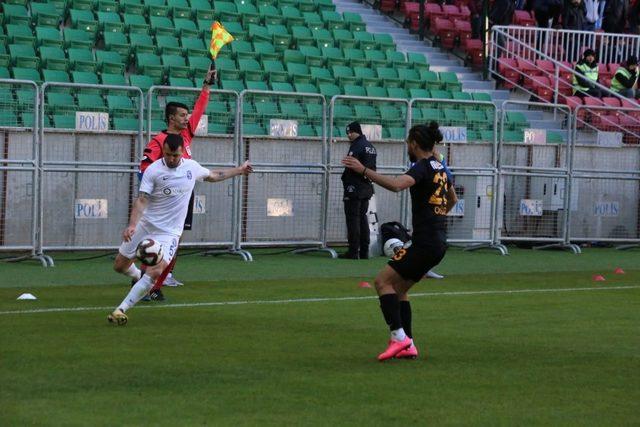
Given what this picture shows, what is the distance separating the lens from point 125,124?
64.2 ft

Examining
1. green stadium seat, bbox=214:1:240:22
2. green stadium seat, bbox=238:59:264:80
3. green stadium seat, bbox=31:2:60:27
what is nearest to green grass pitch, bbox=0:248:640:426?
green stadium seat, bbox=238:59:264:80

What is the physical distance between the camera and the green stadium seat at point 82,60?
72.3ft

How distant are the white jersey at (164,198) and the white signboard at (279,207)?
739cm

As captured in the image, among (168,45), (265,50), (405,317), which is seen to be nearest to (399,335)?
(405,317)

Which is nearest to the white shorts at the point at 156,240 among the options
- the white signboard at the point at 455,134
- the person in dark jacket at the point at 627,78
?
the white signboard at the point at 455,134

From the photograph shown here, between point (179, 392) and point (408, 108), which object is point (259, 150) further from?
point (179, 392)

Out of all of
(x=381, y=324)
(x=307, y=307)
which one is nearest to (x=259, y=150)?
(x=307, y=307)

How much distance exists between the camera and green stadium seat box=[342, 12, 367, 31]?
1147 inches

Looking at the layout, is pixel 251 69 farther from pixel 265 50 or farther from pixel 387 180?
pixel 387 180

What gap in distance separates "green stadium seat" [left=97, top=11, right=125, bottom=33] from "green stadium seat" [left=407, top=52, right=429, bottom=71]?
677cm

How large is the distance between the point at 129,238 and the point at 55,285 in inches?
136

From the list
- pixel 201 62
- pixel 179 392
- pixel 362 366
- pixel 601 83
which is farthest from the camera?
pixel 601 83

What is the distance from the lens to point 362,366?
32.4ft

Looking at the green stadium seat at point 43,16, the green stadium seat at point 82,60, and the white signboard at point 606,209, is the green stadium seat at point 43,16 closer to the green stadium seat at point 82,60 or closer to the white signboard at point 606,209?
the green stadium seat at point 82,60
